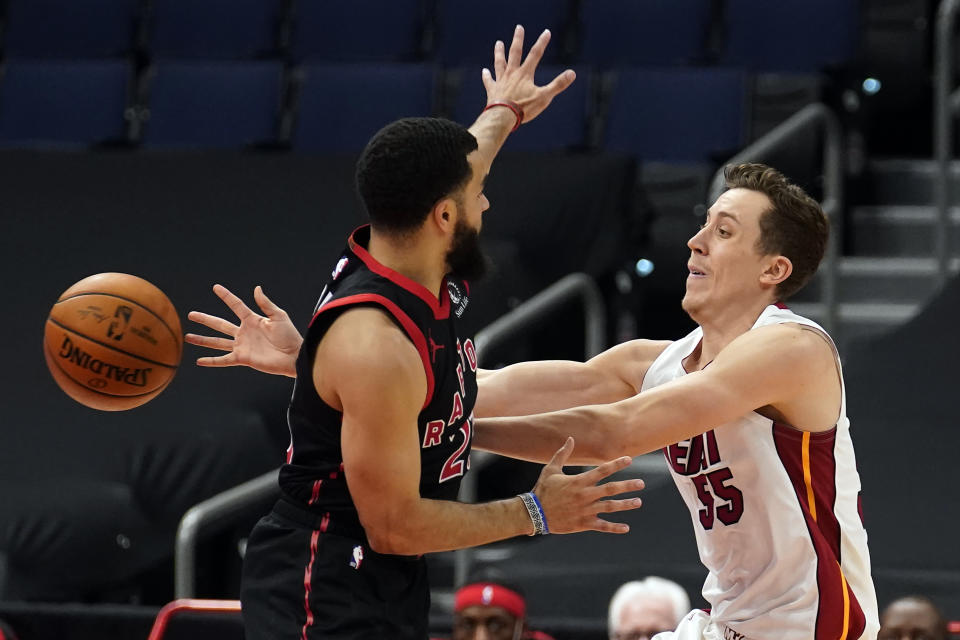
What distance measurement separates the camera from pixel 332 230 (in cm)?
748

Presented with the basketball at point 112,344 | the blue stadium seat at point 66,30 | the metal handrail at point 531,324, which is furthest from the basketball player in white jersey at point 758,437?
the blue stadium seat at point 66,30

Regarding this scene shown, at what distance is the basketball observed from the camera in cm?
367

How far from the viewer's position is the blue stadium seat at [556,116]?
8.53m

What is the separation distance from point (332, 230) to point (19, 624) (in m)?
2.45

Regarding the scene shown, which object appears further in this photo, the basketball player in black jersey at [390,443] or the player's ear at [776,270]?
the player's ear at [776,270]

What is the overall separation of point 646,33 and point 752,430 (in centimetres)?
585

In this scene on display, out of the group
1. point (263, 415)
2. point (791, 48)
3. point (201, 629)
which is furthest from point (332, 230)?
point (791, 48)

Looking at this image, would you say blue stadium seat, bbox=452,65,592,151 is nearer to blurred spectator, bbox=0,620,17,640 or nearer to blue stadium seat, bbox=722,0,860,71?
blue stadium seat, bbox=722,0,860,71

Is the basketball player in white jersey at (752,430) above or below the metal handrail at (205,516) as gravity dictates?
above

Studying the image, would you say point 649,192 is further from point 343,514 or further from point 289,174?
point 343,514

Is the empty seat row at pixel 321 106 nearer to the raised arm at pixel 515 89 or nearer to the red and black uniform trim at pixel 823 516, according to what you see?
the raised arm at pixel 515 89

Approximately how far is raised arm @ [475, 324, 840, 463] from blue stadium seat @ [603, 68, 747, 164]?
4.81m

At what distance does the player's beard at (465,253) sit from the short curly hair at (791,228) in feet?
2.62

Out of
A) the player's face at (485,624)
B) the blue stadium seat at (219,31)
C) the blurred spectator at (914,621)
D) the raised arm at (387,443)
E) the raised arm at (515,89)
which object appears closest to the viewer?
the raised arm at (387,443)
